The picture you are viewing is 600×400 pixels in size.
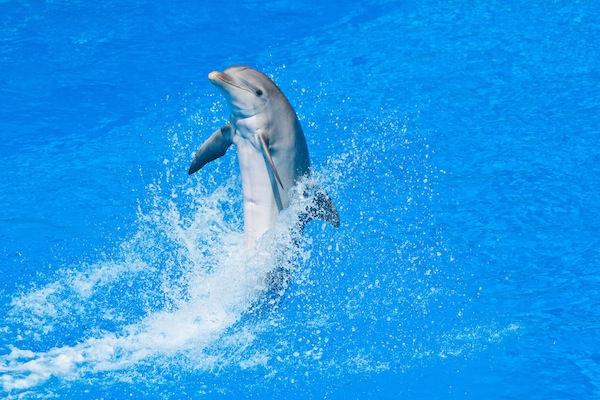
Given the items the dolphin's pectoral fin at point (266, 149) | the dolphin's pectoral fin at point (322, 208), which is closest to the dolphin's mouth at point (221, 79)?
the dolphin's pectoral fin at point (266, 149)

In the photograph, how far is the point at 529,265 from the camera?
7.61 metres

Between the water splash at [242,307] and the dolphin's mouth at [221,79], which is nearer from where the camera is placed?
the dolphin's mouth at [221,79]

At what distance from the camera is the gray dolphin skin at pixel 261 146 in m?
6.09

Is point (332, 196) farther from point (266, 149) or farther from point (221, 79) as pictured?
point (221, 79)

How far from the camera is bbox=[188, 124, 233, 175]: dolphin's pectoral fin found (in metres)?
6.43

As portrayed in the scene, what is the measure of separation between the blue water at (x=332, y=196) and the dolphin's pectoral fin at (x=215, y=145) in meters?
0.76

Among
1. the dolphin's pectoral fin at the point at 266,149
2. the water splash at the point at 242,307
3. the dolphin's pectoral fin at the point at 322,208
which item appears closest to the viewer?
the dolphin's pectoral fin at the point at 266,149

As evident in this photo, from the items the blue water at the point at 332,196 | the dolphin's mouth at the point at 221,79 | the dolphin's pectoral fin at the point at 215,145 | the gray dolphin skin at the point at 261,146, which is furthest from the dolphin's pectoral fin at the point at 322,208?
the dolphin's mouth at the point at 221,79

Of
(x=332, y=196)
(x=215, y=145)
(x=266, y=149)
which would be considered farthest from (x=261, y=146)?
(x=332, y=196)

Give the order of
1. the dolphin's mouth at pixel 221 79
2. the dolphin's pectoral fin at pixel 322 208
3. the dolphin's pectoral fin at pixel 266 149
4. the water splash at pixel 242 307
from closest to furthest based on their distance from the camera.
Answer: the dolphin's mouth at pixel 221 79, the dolphin's pectoral fin at pixel 266 149, the dolphin's pectoral fin at pixel 322 208, the water splash at pixel 242 307

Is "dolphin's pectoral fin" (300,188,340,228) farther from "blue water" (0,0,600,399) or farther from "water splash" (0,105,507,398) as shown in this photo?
"blue water" (0,0,600,399)

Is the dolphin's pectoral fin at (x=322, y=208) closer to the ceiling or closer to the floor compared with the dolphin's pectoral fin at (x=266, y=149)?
closer to the floor

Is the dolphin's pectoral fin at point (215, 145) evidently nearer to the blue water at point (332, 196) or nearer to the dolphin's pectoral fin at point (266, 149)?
the dolphin's pectoral fin at point (266, 149)

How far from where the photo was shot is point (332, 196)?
27.7 ft
